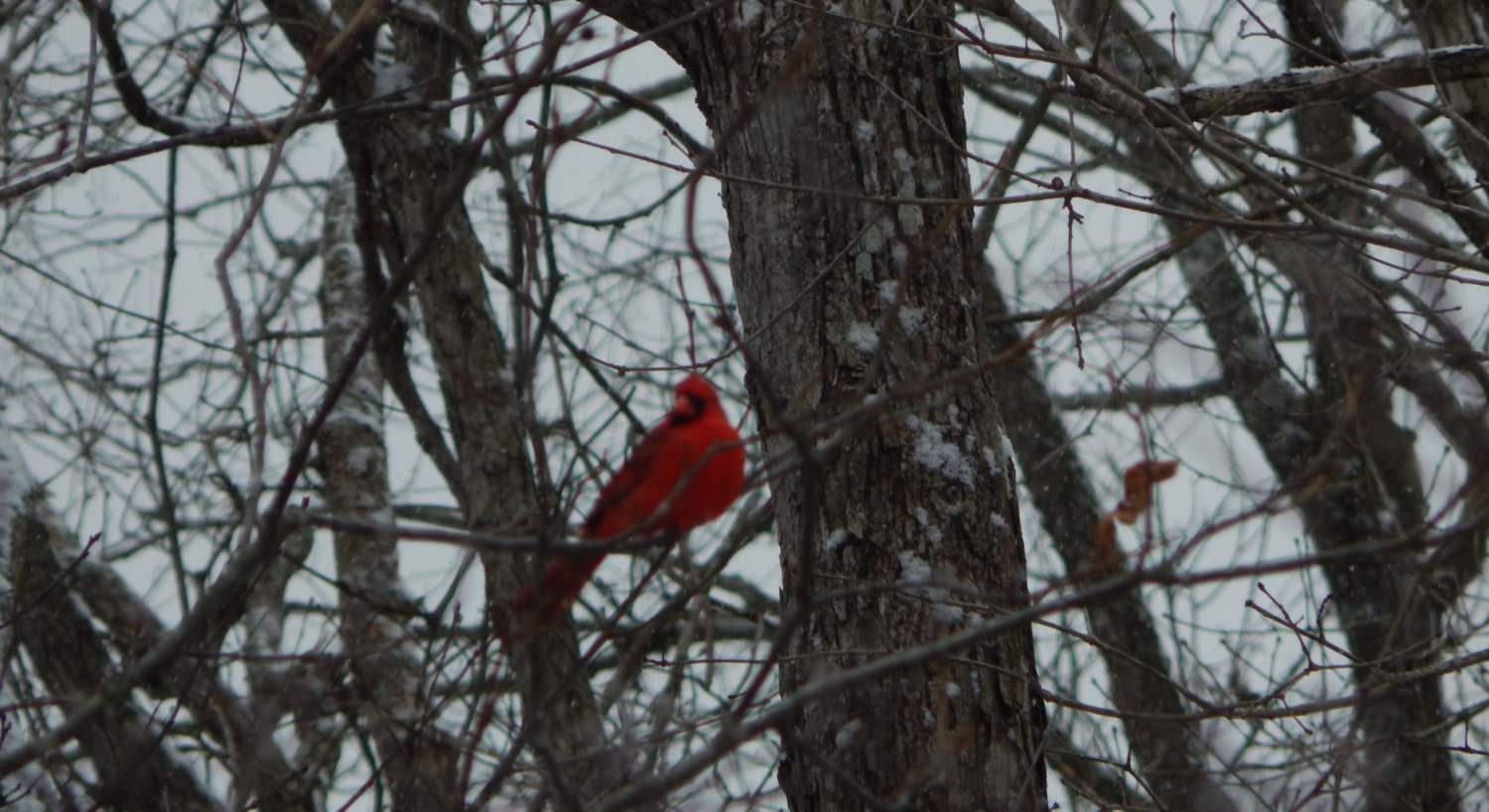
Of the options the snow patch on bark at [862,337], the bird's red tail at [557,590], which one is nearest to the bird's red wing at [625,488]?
the bird's red tail at [557,590]

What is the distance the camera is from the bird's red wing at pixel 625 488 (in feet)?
9.56

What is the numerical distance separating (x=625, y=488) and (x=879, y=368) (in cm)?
63

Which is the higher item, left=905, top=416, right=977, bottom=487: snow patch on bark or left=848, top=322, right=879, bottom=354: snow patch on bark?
left=848, top=322, right=879, bottom=354: snow patch on bark

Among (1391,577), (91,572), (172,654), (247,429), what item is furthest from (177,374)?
(172,654)

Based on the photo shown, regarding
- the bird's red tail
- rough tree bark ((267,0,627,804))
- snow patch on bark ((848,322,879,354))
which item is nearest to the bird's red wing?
the bird's red tail

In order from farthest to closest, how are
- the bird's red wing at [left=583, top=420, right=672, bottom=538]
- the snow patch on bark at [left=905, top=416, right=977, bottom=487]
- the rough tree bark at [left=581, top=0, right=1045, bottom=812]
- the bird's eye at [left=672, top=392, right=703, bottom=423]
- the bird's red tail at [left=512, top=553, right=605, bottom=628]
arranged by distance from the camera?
the snow patch on bark at [left=905, top=416, right=977, bottom=487]
the rough tree bark at [left=581, top=0, right=1045, bottom=812]
the bird's eye at [left=672, top=392, right=703, bottom=423]
the bird's red wing at [left=583, top=420, right=672, bottom=538]
the bird's red tail at [left=512, top=553, right=605, bottom=628]

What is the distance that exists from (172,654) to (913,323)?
1.91 meters

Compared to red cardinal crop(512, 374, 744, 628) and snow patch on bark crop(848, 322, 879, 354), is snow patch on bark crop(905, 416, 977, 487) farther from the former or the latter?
red cardinal crop(512, 374, 744, 628)

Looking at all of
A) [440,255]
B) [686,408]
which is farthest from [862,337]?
[440,255]

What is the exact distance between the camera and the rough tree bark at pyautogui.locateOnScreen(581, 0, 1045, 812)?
3.26 m

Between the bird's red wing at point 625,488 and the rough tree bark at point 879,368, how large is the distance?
256 millimetres

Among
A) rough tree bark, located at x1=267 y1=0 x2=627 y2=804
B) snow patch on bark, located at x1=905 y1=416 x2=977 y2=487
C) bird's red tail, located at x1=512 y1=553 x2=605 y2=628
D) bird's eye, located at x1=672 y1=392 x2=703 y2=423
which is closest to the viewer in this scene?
bird's red tail, located at x1=512 y1=553 x2=605 y2=628

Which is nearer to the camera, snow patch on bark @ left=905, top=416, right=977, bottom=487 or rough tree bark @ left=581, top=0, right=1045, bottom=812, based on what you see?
rough tree bark @ left=581, top=0, right=1045, bottom=812

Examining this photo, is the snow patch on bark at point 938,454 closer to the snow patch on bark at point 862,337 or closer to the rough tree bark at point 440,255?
the snow patch on bark at point 862,337
